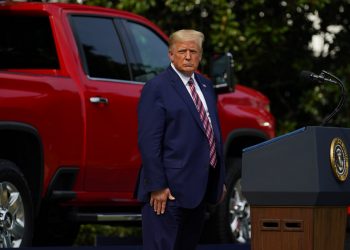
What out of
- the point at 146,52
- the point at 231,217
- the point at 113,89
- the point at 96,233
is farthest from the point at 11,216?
the point at 96,233

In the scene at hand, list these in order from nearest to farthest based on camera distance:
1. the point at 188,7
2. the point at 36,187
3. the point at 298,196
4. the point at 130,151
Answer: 1. the point at 298,196
2. the point at 36,187
3. the point at 130,151
4. the point at 188,7

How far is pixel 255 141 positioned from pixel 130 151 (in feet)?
6.53

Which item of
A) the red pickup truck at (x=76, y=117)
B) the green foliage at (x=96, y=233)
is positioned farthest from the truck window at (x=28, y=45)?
the green foliage at (x=96, y=233)

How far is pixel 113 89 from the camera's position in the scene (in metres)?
9.24

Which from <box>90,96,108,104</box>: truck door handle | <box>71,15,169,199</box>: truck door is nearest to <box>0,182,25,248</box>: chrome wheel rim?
<box>71,15,169,199</box>: truck door

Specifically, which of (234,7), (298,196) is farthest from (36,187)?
(234,7)

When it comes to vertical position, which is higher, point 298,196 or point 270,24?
point 270,24

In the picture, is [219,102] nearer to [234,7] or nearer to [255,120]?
[255,120]

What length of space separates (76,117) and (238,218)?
2.19 m

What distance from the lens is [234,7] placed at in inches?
599

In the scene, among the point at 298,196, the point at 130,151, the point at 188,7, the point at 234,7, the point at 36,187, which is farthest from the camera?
the point at 234,7

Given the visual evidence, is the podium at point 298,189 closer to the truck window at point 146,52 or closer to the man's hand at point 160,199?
the man's hand at point 160,199

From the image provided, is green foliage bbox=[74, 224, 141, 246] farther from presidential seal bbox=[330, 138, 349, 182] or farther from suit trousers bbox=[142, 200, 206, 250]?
presidential seal bbox=[330, 138, 349, 182]

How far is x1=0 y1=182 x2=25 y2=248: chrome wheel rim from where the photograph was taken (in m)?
8.12
